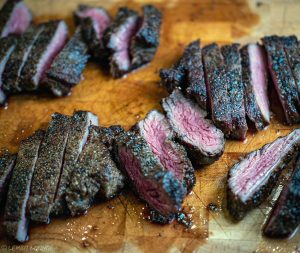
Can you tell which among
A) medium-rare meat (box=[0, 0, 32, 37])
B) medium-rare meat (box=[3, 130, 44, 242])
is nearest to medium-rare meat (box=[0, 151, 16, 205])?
medium-rare meat (box=[3, 130, 44, 242])

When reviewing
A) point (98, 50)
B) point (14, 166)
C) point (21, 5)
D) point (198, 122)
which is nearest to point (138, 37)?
point (98, 50)

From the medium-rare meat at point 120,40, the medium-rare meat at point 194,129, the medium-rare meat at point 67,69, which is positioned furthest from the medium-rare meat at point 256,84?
the medium-rare meat at point 67,69

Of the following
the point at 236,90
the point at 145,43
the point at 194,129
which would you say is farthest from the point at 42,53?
the point at 236,90

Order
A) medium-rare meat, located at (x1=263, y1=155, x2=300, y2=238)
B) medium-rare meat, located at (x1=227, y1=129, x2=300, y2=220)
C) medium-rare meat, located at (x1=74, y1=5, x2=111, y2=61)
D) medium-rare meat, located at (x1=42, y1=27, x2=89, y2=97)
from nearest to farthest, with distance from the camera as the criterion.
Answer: medium-rare meat, located at (x1=263, y1=155, x2=300, y2=238) → medium-rare meat, located at (x1=227, y1=129, x2=300, y2=220) → medium-rare meat, located at (x1=42, y1=27, x2=89, y2=97) → medium-rare meat, located at (x1=74, y1=5, x2=111, y2=61)

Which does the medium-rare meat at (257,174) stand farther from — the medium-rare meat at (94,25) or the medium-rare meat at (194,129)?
the medium-rare meat at (94,25)

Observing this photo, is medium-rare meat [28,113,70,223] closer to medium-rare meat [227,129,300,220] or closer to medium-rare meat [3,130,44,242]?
medium-rare meat [3,130,44,242]

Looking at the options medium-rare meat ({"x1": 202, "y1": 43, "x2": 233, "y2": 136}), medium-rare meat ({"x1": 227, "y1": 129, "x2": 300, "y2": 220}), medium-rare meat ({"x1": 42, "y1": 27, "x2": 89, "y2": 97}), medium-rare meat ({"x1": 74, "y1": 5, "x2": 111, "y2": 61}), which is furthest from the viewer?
medium-rare meat ({"x1": 74, "y1": 5, "x2": 111, "y2": 61})
